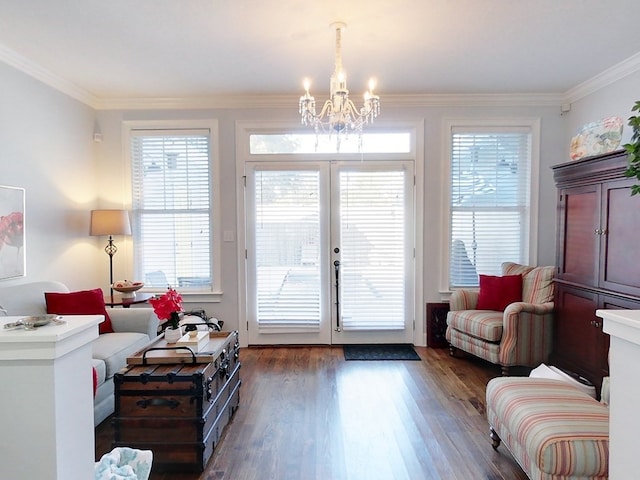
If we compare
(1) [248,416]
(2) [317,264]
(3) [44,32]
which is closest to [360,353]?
(2) [317,264]

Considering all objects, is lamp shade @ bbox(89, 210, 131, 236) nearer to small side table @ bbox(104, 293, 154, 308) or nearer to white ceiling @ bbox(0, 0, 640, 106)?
small side table @ bbox(104, 293, 154, 308)

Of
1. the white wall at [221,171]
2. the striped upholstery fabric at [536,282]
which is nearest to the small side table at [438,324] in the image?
the white wall at [221,171]

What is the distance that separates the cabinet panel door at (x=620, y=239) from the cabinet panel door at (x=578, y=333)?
250 mm

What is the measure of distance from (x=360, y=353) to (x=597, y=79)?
359 cm

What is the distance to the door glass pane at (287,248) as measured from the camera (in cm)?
405

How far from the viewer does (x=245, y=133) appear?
4.06m

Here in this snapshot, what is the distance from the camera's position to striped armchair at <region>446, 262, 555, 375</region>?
129 inches

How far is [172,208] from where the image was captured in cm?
411

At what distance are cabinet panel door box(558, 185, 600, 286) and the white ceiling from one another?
1206mm

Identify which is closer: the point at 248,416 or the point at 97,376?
the point at 97,376

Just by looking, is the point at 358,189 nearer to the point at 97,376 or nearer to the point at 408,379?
the point at 408,379

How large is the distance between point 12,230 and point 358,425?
10.1 feet

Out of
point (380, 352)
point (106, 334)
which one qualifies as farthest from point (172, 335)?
point (380, 352)

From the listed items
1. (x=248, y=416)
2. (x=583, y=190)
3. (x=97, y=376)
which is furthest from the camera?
(x=583, y=190)
